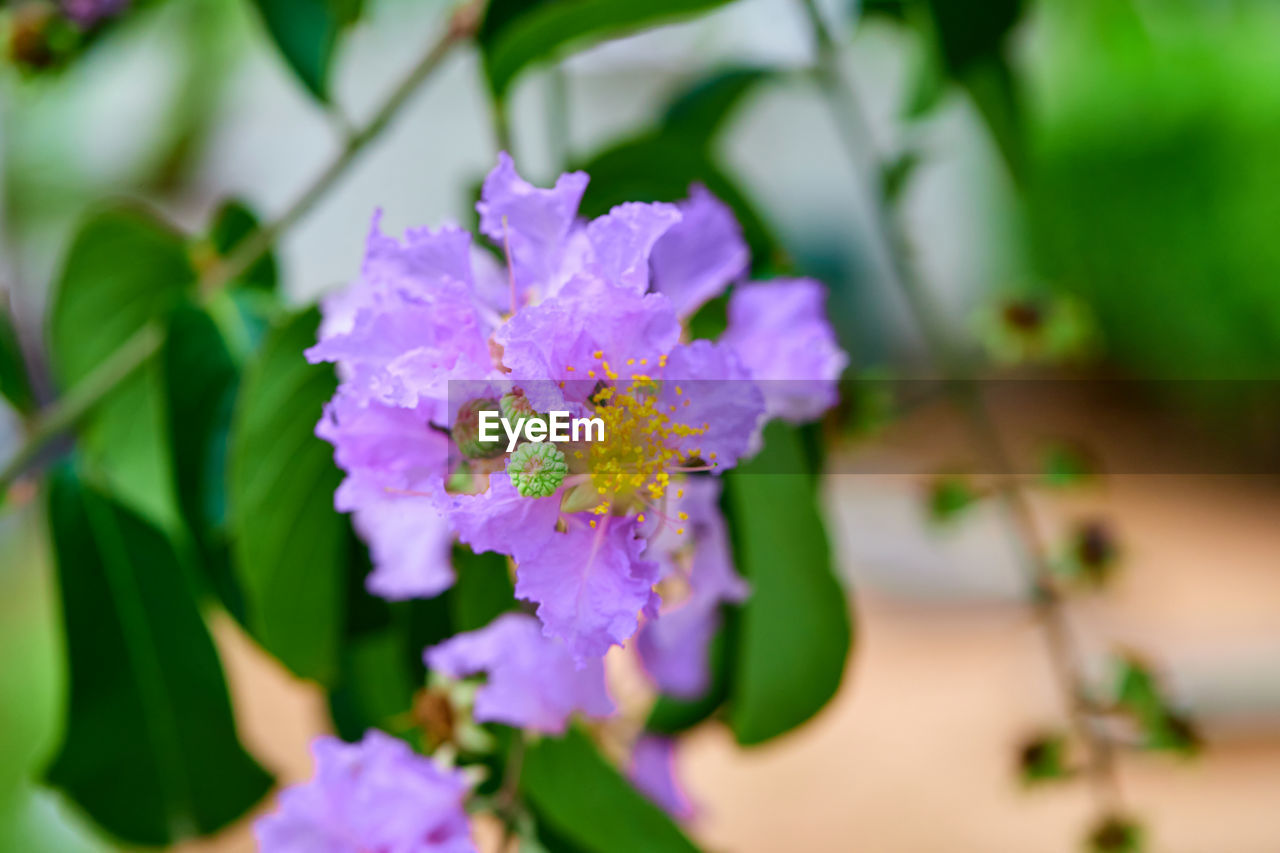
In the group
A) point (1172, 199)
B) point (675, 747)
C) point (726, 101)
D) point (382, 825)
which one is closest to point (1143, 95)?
point (1172, 199)

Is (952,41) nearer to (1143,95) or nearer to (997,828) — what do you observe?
(997,828)

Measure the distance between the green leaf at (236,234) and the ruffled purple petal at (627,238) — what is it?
43 centimetres

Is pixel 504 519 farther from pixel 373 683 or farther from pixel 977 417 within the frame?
pixel 977 417

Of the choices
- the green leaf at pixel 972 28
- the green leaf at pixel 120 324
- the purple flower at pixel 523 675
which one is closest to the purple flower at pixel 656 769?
the purple flower at pixel 523 675

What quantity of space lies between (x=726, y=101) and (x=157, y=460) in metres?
0.44

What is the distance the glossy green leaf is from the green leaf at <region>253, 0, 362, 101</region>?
136mm

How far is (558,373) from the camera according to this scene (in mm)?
322

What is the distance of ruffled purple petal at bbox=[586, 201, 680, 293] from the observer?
320mm

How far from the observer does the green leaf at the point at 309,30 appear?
556mm

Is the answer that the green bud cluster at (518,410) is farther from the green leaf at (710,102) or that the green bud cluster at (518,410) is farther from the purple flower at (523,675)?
the green leaf at (710,102)

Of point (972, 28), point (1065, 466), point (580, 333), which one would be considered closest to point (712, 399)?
point (580, 333)

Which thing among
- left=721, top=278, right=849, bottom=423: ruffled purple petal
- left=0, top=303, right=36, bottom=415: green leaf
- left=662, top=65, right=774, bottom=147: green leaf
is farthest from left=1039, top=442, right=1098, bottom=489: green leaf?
left=0, top=303, right=36, bottom=415: green leaf

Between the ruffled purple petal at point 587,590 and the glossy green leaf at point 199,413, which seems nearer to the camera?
the ruffled purple petal at point 587,590

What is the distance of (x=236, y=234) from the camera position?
2.32 ft
